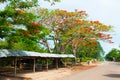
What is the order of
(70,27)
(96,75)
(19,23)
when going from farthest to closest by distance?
(70,27) → (96,75) → (19,23)

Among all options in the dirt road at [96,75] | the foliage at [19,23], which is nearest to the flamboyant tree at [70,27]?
the dirt road at [96,75]

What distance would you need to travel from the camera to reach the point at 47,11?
44406mm

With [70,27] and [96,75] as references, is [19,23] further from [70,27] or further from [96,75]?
[70,27]

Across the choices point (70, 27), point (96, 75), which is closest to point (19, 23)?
point (96, 75)

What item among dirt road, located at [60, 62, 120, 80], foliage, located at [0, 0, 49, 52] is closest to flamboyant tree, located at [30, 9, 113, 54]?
dirt road, located at [60, 62, 120, 80]

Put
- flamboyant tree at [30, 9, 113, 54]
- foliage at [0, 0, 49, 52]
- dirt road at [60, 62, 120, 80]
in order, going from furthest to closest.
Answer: flamboyant tree at [30, 9, 113, 54]
dirt road at [60, 62, 120, 80]
foliage at [0, 0, 49, 52]

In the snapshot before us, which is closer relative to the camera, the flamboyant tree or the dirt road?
the dirt road

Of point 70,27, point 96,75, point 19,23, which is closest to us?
point 19,23

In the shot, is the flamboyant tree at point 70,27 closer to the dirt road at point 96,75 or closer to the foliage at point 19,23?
the dirt road at point 96,75

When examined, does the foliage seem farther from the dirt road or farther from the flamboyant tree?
the flamboyant tree

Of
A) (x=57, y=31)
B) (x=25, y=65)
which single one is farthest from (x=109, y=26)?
(x=25, y=65)

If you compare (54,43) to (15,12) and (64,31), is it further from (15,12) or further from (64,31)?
(15,12)

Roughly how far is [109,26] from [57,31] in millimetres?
8311

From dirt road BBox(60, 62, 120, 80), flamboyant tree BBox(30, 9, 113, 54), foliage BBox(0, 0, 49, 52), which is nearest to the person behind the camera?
foliage BBox(0, 0, 49, 52)
